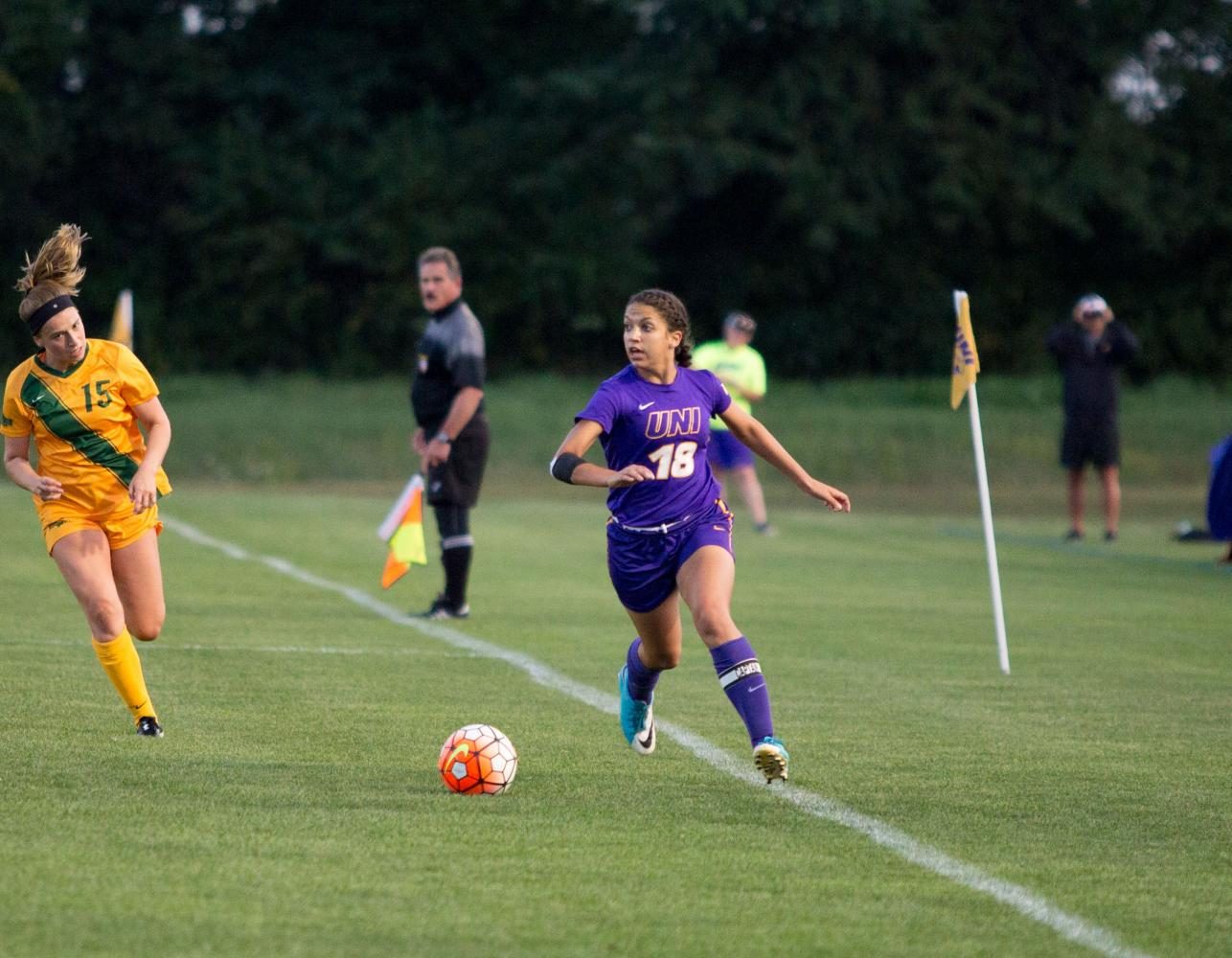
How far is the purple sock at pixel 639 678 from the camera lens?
287 inches

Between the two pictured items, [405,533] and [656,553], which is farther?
[405,533]

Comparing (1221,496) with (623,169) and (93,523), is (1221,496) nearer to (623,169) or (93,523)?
(93,523)

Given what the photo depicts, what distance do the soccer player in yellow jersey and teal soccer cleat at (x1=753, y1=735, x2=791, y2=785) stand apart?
2449 mm

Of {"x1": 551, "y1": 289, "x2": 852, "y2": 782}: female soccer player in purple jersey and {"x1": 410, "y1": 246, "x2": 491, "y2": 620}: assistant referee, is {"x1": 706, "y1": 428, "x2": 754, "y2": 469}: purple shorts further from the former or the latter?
{"x1": 551, "y1": 289, "x2": 852, "y2": 782}: female soccer player in purple jersey

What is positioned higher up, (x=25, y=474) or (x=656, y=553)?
(x=25, y=474)

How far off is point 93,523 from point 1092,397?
14.1 meters

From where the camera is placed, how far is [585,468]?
6766 millimetres

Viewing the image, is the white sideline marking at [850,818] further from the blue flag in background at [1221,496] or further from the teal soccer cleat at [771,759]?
the blue flag in background at [1221,496]

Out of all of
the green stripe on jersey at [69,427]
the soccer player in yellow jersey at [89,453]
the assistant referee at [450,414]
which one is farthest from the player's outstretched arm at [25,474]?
the assistant referee at [450,414]

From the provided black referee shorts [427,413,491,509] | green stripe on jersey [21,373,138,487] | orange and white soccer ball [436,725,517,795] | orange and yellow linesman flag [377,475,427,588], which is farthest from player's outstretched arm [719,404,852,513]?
A: orange and yellow linesman flag [377,475,427,588]

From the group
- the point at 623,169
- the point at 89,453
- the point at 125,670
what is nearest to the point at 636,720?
the point at 125,670

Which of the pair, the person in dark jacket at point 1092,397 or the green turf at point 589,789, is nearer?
the green turf at point 589,789

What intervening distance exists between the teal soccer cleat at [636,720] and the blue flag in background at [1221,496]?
10807mm

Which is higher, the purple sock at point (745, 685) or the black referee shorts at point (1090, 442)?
the black referee shorts at point (1090, 442)
